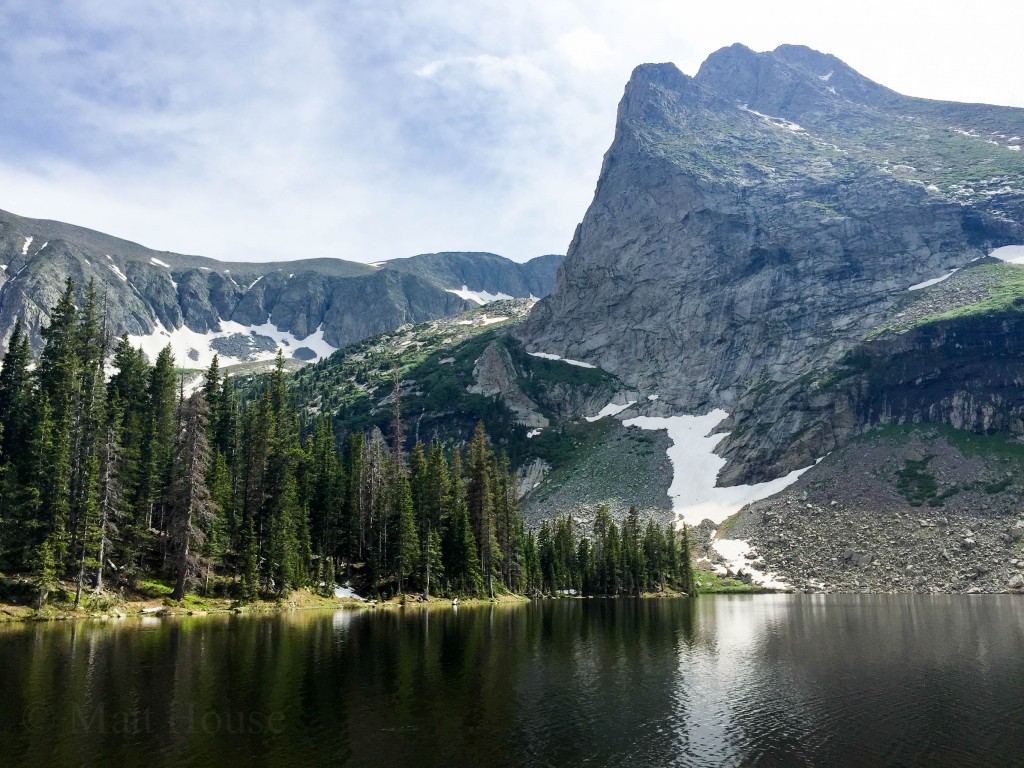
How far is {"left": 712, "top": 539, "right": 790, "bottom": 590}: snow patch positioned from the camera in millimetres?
128000

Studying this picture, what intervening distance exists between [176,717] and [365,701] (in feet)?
23.7

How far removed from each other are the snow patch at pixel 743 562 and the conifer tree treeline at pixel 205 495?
4763 cm

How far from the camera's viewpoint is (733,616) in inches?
3076

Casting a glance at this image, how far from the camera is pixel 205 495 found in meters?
65.9

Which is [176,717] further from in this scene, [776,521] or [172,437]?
[776,521]

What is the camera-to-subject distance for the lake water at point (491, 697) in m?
22.5

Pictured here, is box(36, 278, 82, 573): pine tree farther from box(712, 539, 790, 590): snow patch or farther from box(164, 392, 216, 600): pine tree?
box(712, 539, 790, 590): snow patch

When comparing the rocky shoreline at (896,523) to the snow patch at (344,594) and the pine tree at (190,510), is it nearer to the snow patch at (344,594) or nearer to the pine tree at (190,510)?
the snow patch at (344,594)

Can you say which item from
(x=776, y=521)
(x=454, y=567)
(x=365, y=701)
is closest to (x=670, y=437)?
(x=776, y=521)

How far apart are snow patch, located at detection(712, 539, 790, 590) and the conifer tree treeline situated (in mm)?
47632

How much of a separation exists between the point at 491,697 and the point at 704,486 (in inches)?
5850

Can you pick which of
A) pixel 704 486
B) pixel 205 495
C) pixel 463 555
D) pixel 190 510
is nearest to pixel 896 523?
pixel 704 486

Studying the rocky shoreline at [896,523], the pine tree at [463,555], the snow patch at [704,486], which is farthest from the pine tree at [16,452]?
the snow patch at [704,486]

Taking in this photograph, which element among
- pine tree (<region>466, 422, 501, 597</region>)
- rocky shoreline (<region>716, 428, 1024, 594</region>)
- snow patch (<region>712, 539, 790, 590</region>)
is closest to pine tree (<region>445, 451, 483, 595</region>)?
pine tree (<region>466, 422, 501, 597</region>)
